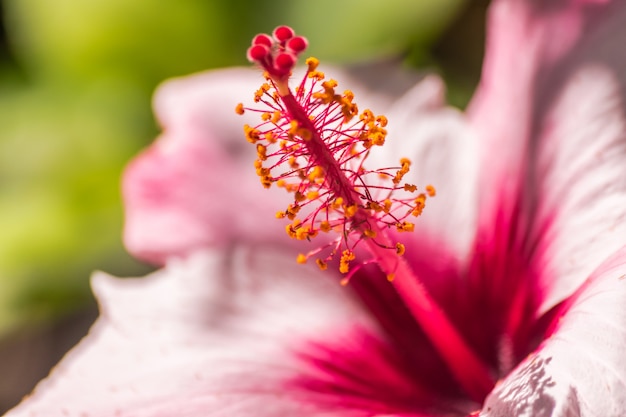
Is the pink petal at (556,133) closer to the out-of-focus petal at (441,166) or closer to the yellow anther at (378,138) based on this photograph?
the out-of-focus petal at (441,166)

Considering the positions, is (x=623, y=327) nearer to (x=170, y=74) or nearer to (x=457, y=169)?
(x=457, y=169)

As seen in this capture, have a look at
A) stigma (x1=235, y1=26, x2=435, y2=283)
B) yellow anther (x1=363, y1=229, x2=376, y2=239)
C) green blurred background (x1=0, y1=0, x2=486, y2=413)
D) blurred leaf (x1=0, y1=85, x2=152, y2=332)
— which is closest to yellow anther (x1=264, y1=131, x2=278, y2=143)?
stigma (x1=235, y1=26, x2=435, y2=283)

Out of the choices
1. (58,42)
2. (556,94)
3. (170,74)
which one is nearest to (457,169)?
(556,94)

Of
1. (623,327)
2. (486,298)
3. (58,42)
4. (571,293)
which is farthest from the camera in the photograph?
(58,42)

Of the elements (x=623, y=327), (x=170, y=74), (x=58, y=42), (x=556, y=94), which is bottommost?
(x=623, y=327)

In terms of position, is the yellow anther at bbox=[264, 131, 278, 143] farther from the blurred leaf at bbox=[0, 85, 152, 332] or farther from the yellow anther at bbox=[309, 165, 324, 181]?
the blurred leaf at bbox=[0, 85, 152, 332]

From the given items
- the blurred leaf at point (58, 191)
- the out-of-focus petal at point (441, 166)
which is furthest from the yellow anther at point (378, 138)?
the blurred leaf at point (58, 191)
